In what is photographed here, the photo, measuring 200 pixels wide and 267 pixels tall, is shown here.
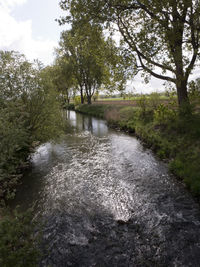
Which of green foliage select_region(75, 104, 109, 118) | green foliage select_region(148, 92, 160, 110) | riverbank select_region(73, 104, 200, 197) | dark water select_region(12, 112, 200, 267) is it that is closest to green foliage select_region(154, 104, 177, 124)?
riverbank select_region(73, 104, 200, 197)

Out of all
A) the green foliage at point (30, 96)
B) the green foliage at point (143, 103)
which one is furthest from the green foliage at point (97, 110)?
the green foliage at point (30, 96)

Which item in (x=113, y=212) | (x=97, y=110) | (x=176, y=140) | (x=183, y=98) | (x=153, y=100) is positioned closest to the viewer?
(x=113, y=212)

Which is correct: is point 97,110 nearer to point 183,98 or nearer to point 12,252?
point 183,98

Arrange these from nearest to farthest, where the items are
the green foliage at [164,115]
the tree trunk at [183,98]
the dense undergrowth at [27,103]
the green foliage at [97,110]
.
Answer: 1. the dense undergrowth at [27,103]
2. the tree trunk at [183,98]
3. the green foliage at [164,115]
4. the green foliage at [97,110]

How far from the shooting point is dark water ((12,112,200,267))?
17.7ft

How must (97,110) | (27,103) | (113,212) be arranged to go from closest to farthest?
1. (113,212)
2. (27,103)
3. (97,110)

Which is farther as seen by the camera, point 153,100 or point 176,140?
point 153,100

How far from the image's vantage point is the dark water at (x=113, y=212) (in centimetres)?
540

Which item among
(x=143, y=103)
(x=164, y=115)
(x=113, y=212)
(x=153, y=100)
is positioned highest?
(x=153, y=100)

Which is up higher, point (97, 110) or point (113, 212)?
point (97, 110)

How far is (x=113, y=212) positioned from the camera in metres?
7.36

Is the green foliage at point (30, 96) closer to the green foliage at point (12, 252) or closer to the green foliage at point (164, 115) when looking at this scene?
the green foliage at point (12, 252)

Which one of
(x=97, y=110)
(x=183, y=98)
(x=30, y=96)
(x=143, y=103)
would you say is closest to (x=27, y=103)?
(x=30, y=96)

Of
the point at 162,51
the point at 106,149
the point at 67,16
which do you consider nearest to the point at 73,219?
the point at 106,149
